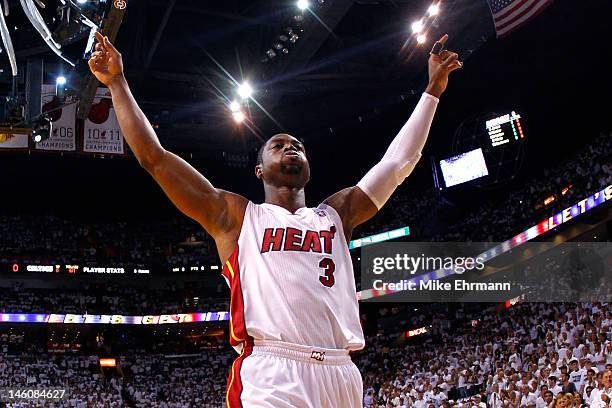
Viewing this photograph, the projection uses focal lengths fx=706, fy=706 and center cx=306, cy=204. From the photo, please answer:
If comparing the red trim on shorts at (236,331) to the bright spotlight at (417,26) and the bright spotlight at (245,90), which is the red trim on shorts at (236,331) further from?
the bright spotlight at (245,90)

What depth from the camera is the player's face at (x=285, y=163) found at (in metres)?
3.05

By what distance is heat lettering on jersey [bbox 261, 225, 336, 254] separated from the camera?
111 inches

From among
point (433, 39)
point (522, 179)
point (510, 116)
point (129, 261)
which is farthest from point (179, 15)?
point (129, 261)

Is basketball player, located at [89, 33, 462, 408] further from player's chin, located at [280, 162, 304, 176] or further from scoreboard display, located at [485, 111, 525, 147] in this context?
scoreboard display, located at [485, 111, 525, 147]

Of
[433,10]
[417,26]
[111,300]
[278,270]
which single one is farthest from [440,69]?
[111,300]

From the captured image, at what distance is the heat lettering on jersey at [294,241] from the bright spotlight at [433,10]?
1418 centimetres

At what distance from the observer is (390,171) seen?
10.8 ft

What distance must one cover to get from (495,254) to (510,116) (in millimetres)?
4935

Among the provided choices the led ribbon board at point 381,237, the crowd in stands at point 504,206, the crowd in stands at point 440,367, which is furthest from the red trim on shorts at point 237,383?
the led ribbon board at point 381,237

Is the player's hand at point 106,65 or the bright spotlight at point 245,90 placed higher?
the bright spotlight at point 245,90

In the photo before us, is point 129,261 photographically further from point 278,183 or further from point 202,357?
point 278,183

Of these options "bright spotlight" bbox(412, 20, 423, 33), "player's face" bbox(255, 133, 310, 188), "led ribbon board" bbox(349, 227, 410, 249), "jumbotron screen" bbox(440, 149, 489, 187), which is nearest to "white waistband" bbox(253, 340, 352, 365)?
"player's face" bbox(255, 133, 310, 188)

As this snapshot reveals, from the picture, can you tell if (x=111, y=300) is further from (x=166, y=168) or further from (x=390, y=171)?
(x=166, y=168)

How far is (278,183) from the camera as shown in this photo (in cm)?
310
